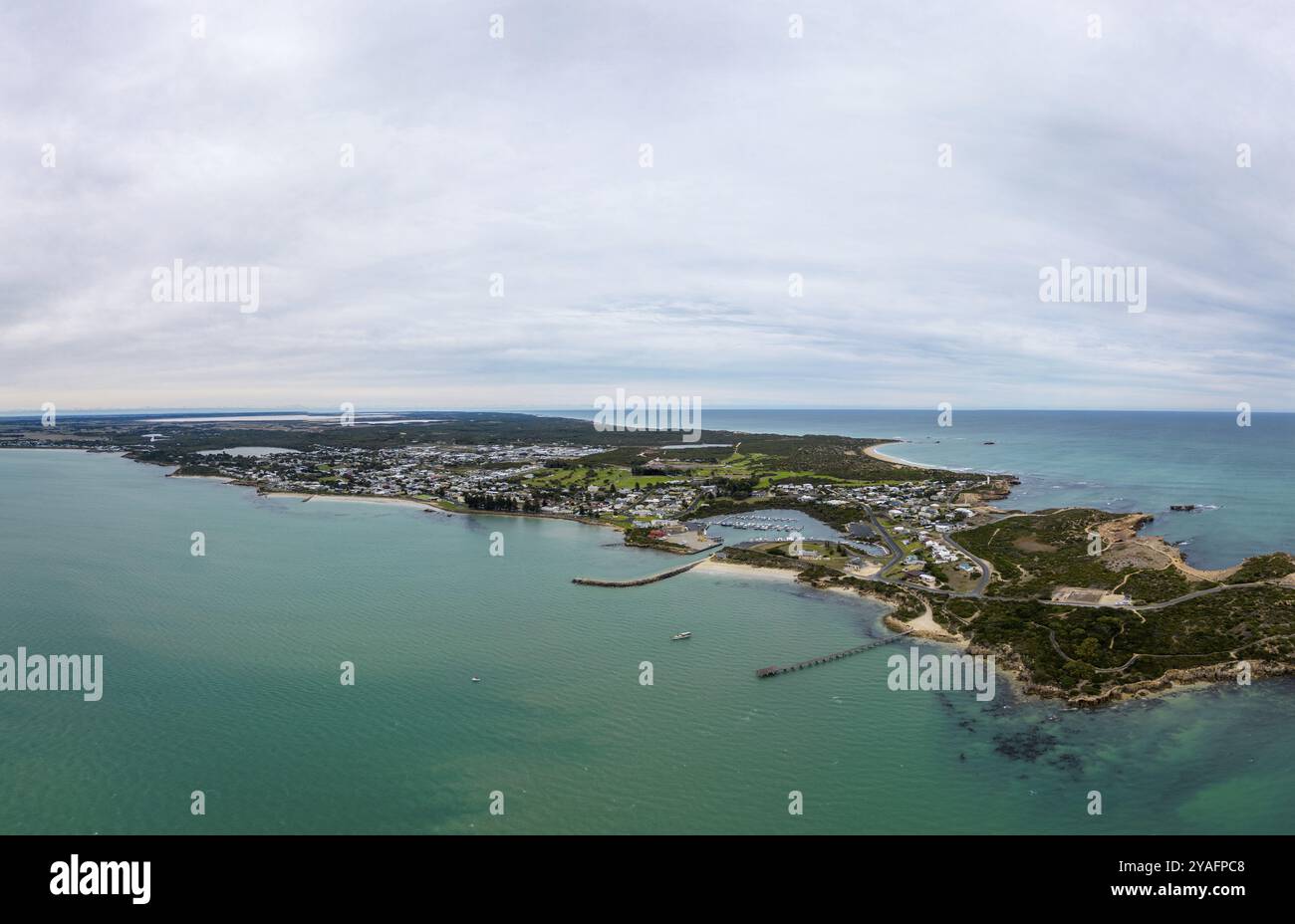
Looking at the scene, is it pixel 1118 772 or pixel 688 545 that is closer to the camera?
pixel 1118 772

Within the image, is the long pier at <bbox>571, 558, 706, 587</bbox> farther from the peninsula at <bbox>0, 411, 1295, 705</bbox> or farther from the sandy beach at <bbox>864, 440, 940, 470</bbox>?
the sandy beach at <bbox>864, 440, 940, 470</bbox>

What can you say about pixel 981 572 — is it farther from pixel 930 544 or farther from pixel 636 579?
pixel 636 579

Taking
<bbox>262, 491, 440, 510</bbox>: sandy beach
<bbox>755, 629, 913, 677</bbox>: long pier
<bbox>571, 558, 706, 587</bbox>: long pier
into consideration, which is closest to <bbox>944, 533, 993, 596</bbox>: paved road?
<bbox>755, 629, 913, 677</bbox>: long pier

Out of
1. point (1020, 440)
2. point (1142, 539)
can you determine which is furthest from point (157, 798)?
point (1020, 440)

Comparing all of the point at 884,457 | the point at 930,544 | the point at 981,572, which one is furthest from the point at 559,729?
the point at 884,457

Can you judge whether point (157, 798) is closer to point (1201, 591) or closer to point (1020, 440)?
point (1201, 591)

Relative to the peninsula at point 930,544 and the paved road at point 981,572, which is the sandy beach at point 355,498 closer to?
the peninsula at point 930,544

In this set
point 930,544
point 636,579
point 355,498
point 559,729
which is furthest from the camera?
→ point 355,498
